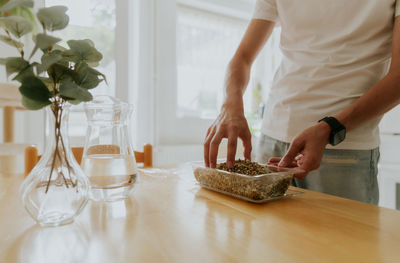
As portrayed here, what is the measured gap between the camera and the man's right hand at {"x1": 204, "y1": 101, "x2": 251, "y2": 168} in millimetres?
726

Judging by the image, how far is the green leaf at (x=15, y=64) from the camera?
0.42m

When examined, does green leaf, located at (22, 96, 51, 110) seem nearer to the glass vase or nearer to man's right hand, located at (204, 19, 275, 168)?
the glass vase

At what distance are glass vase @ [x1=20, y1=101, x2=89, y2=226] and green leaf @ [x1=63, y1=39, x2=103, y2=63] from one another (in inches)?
3.0

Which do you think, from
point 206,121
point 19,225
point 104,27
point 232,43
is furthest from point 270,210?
point 232,43

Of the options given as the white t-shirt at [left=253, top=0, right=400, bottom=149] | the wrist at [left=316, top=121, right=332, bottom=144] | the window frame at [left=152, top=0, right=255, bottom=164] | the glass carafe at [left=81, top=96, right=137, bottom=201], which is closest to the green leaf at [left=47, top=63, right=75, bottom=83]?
the glass carafe at [left=81, top=96, right=137, bottom=201]

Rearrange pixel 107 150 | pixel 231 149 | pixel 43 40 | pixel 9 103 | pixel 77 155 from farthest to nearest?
pixel 9 103 < pixel 77 155 < pixel 231 149 < pixel 107 150 < pixel 43 40

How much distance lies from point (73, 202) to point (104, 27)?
76.1 inches

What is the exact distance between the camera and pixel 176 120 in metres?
2.57

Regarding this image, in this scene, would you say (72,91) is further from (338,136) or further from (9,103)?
(9,103)

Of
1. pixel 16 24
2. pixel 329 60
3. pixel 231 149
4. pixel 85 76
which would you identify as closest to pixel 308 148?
pixel 231 149

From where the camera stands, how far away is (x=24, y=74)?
420 millimetres

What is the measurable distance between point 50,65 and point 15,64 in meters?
0.05

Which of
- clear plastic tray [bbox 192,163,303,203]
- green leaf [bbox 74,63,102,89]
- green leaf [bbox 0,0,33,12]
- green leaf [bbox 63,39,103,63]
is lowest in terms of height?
clear plastic tray [bbox 192,163,303,203]

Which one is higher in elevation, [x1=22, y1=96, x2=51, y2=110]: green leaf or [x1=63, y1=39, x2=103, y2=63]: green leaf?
[x1=63, y1=39, x2=103, y2=63]: green leaf
